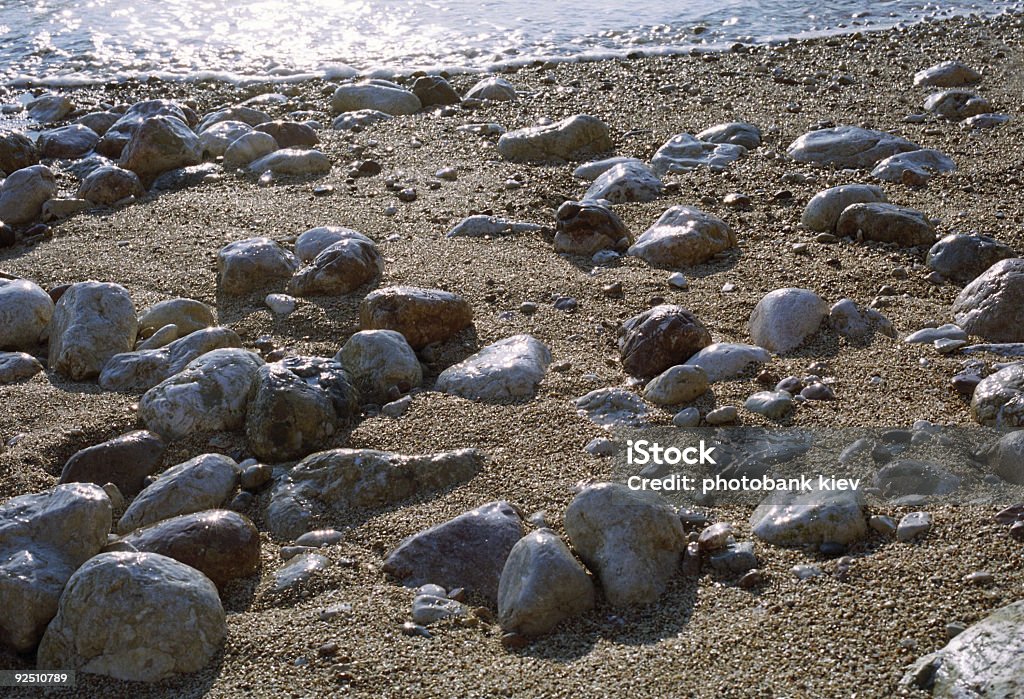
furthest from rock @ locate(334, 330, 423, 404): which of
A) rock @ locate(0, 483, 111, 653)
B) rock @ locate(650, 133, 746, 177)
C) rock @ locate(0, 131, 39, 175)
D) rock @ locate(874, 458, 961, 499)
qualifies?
rock @ locate(0, 131, 39, 175)

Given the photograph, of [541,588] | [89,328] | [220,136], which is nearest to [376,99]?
[220,136]

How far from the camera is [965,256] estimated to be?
4086mm

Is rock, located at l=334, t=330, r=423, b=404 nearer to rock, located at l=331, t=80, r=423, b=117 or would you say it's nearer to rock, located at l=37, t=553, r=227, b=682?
rock, located at l=37, t=553, r=227, b=682

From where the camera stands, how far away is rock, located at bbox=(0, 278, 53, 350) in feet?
13.4

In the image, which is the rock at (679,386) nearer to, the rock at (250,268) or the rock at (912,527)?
the rock at (912,527)

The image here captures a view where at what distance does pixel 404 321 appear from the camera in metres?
3.83

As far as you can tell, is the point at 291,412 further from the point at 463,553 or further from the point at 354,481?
the point at 463,553

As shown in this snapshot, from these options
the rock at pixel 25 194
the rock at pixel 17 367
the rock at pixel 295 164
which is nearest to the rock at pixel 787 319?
the rock at pixel 17 367

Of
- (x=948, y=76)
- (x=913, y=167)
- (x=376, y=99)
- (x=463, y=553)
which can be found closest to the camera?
(x=463, y=553)

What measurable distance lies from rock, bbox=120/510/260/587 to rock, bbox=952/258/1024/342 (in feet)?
7.94

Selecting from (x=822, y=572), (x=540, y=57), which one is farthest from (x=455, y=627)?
(x=540, y=57)

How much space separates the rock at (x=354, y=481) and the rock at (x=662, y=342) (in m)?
0.69

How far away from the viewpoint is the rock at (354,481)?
295 centimetres

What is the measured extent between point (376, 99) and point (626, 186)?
2513mm
